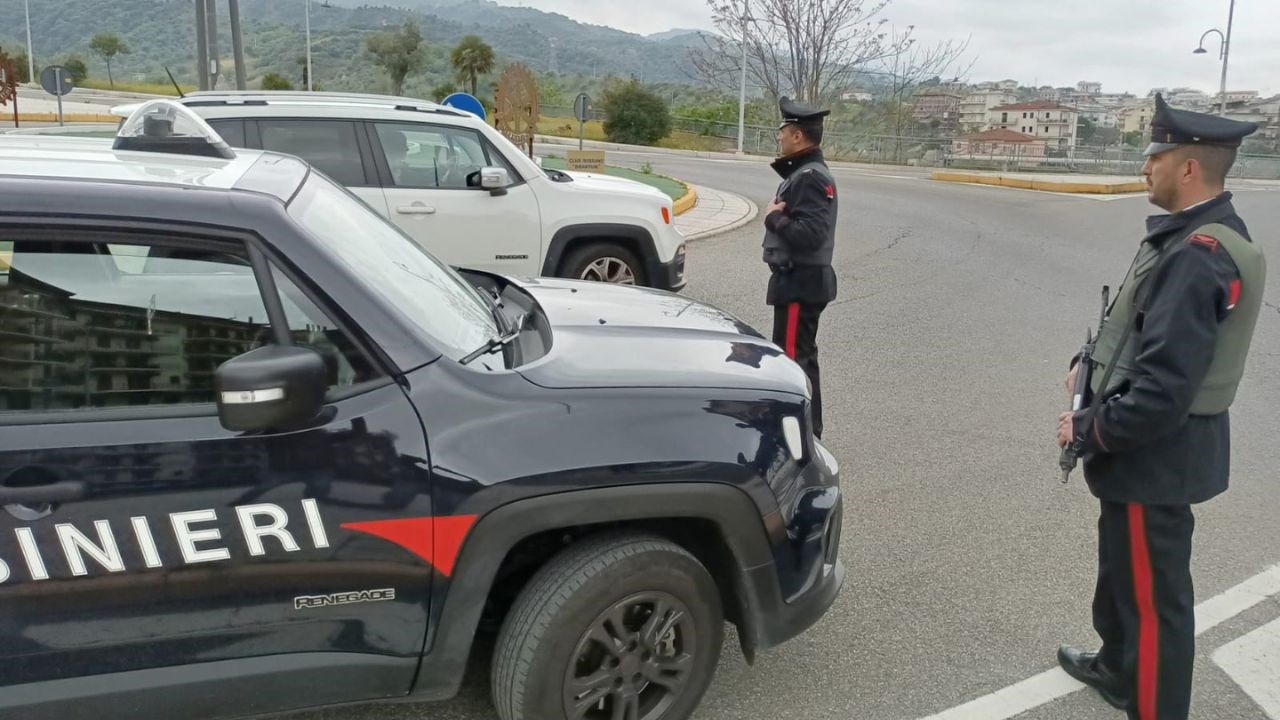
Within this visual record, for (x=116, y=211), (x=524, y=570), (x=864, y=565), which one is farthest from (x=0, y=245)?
(x=864, y=565)

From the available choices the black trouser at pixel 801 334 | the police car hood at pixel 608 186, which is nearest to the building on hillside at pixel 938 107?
the police car hood at pixel 608 186

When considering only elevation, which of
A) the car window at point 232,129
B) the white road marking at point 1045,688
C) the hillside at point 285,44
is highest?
the hillside at point 285,44

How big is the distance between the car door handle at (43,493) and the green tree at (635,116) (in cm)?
3673

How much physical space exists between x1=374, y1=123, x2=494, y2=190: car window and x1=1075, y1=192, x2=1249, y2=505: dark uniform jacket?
5566 millimetres

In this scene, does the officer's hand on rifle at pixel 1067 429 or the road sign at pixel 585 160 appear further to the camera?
the road sign at pixel 585 160

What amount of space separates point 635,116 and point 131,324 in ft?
120

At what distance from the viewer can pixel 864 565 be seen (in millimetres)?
4223

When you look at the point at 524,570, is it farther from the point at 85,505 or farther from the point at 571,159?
the point at 571,159

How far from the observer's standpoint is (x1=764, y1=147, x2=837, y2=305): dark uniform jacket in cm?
532

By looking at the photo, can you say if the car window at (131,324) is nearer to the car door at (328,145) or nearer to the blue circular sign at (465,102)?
the car door at (328,145)

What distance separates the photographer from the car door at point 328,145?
22.6ft

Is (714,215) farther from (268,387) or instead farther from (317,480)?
(268,387)

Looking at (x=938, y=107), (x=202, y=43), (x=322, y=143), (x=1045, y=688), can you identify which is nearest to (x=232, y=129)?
(x=322, y=143)

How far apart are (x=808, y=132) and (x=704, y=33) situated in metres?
35.2
